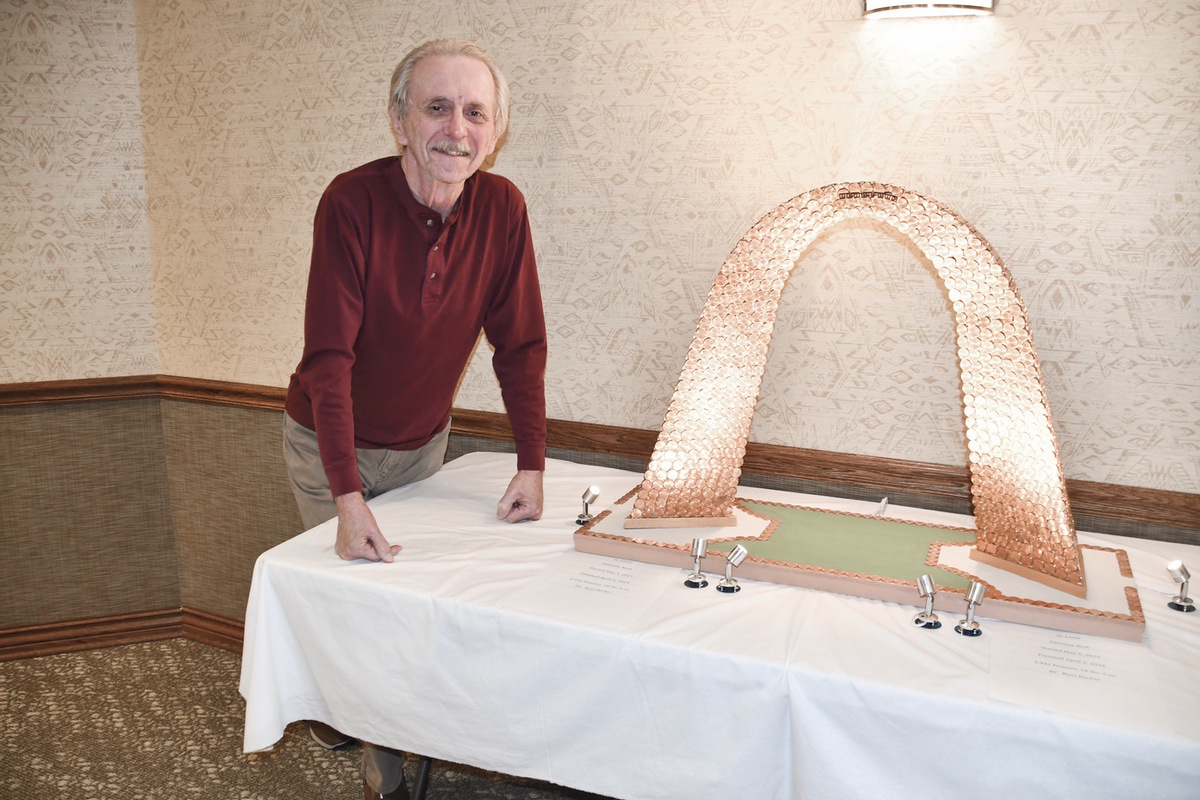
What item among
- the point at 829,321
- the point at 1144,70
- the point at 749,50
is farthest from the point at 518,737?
the point at 1144,70

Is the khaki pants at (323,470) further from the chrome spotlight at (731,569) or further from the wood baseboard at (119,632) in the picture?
the wood baseboard at (119,632)

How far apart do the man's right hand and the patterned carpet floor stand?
0.91 meters

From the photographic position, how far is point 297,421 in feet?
6.45

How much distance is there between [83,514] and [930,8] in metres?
2.72

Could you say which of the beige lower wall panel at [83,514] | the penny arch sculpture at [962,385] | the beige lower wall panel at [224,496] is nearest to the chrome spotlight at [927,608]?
the penny arch sculpture at [962,385]

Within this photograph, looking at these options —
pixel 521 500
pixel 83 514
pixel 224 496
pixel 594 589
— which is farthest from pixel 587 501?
pixel 83 514

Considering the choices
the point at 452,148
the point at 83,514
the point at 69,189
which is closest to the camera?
the point at 452,148

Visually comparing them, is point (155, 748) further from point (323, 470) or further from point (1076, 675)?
point (1076, 675)

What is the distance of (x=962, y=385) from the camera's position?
62.1 inches

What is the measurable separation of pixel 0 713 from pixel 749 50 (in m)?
2.58

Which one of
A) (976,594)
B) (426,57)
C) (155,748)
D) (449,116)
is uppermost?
(426,57)

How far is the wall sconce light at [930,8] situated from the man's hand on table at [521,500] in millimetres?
1147

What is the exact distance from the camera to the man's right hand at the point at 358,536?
1.49 metres

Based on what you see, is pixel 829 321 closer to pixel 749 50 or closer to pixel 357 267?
pixel 749 50
